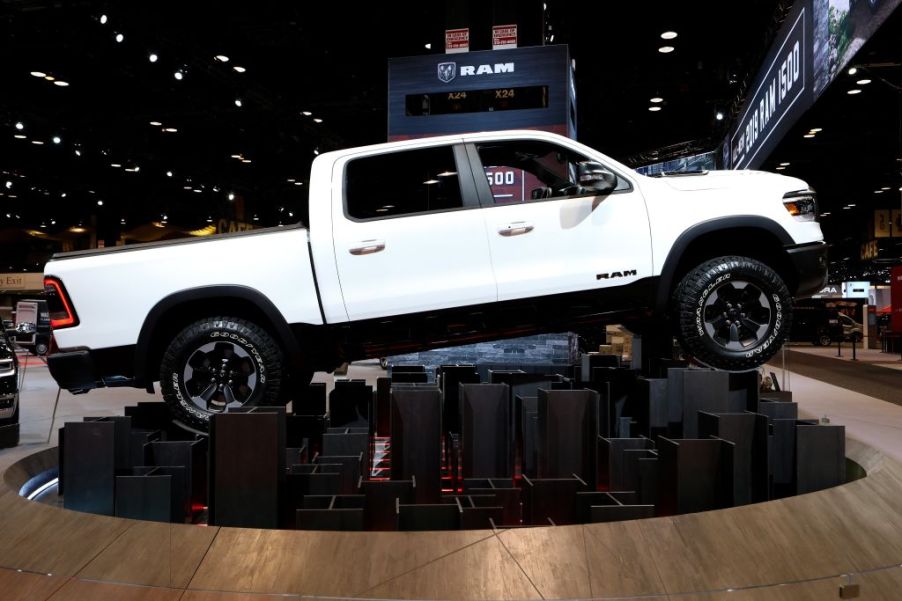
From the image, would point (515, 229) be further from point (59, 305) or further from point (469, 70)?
point (469, 70)

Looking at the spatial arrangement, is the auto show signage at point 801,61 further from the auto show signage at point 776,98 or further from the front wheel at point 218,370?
the front wheel at point 218,370

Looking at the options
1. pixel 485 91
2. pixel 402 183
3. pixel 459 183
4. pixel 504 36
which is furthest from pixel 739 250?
pixel 504 36

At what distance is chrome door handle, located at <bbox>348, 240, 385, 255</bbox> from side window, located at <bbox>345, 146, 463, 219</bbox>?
18 centimetres

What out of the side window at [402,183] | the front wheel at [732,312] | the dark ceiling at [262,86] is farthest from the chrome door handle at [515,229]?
the dark ceiling at [262,86]

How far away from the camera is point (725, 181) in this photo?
391cm

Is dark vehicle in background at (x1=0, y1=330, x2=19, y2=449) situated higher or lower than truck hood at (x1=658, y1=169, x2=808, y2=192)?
lower

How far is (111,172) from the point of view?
20219 millimetres

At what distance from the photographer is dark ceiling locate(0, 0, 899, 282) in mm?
11422

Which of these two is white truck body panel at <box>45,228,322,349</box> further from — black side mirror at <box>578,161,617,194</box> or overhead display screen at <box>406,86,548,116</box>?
overhead display screen at <box>406,86,548,116</box>

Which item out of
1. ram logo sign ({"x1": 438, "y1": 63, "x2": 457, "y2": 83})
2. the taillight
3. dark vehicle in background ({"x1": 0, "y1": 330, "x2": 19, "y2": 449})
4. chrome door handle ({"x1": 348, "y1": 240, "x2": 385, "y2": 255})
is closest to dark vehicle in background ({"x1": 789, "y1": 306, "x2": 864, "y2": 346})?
ram logo sign ({"x1": 438, "y1": 63, "x2": 457, "y2": 83})

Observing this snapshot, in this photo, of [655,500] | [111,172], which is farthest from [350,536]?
[111,172]

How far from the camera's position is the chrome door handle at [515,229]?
3.68m

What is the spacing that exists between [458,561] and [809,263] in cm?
256

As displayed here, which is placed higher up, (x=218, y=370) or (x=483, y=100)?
(x=483, y=100)
